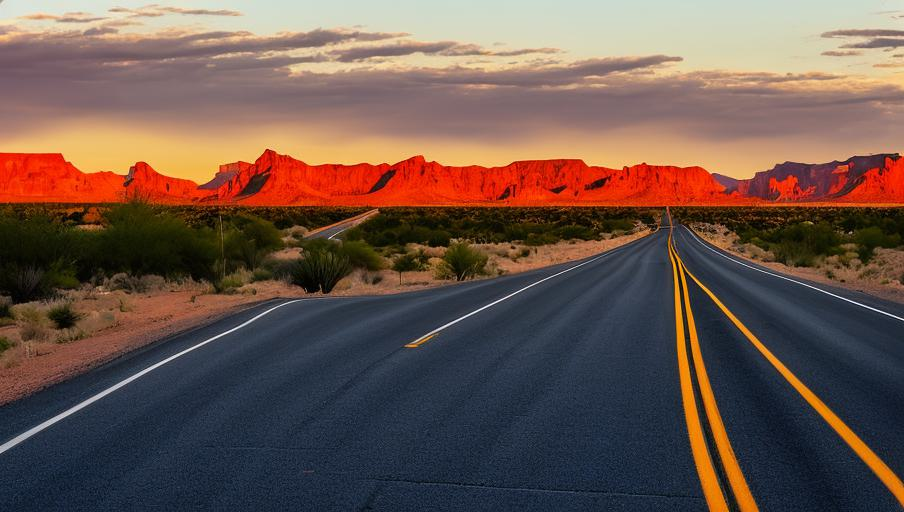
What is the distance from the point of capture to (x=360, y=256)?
3650 centimetres

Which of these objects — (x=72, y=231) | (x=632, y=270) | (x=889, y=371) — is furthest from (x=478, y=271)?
(x=889, y=371)

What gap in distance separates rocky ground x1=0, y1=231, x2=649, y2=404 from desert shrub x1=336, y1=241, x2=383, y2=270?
2.82 meters

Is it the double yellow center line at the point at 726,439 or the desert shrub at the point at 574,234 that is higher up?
the double yellow center line at the point at 726,439

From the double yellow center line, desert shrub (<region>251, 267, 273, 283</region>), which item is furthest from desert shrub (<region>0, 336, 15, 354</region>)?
desert shrub (<region>251, 267, 273, 283</region>)

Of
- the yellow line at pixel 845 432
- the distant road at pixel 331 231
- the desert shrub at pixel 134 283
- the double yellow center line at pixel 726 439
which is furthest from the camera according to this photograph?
the distant road at pixel 331 231

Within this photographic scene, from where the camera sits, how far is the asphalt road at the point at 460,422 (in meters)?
5.66

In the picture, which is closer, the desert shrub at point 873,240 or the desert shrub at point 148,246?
the desert shrub at point 148,246

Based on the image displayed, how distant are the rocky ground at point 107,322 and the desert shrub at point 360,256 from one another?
2.82m

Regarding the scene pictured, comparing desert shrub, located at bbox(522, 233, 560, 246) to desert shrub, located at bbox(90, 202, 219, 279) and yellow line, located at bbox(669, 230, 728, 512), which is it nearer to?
desert shrub, located at bbox(90, 202, 219, 279)

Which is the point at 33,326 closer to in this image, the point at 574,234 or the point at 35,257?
the point at 35,257

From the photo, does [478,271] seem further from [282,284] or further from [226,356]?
[226,356]

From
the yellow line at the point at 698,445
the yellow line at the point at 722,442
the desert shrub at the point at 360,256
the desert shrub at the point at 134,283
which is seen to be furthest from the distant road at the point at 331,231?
the yellow line at the point at 698,445

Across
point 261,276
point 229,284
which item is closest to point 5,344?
point 229,284

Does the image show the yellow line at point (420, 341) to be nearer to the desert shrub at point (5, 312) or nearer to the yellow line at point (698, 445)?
the yellow line at point (698, 445)
